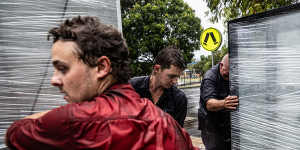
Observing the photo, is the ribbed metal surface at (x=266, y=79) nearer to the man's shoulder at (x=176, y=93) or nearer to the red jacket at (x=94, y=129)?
the man's shoulder at (x=176, y=93)

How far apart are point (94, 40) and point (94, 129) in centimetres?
33

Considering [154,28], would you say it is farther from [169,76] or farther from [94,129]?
[94,129]

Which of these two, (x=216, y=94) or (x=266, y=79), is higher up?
(x=266, y=79)

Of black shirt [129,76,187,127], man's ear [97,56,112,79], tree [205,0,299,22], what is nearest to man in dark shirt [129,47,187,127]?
black shirt [129,76,187,127]

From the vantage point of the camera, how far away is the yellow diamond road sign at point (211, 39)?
5.59 m

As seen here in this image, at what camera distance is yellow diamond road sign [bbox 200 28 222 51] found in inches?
220

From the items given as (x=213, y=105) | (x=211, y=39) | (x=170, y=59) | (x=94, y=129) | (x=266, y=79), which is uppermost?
(x=211, y=39)

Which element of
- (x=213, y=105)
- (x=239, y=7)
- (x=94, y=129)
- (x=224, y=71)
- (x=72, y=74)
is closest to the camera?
(x=94, y=129)

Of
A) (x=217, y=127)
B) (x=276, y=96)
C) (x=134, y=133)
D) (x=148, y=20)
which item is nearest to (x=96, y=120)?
(x=134, y=133)

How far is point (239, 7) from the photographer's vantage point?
18.0 ft

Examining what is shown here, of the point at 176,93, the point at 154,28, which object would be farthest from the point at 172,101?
the point at 154,28

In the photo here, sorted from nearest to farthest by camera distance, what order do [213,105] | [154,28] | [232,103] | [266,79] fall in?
1. [266,79]
2. [232,103]
3. [213,105]
4. [154,28]

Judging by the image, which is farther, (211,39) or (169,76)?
(211,39)

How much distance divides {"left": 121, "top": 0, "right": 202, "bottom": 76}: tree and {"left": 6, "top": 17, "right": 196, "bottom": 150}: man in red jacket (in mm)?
13327
